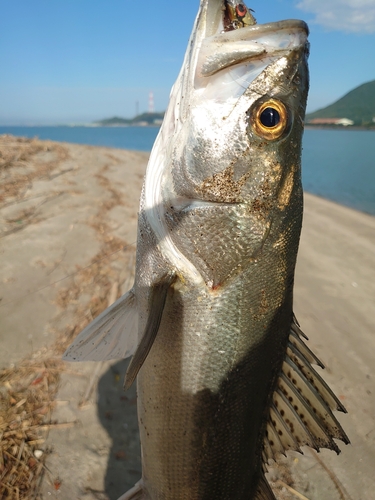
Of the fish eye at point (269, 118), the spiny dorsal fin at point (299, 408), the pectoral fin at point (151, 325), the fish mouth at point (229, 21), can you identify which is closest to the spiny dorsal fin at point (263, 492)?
the spiny dorsal fin at point (299, 408)

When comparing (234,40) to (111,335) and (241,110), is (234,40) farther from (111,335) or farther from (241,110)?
(111,335)

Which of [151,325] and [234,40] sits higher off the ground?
[234,40]

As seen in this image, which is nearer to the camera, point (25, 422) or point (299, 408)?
point (299, 408)

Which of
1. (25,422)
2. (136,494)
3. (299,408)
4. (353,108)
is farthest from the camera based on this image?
(353,108)

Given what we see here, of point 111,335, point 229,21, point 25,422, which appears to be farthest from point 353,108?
point 25,422

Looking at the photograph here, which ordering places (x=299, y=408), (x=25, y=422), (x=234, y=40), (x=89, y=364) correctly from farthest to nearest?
(x=89, y=364) < (x=25, y=422) < (x=299, y=408) < (x=234, y=40)

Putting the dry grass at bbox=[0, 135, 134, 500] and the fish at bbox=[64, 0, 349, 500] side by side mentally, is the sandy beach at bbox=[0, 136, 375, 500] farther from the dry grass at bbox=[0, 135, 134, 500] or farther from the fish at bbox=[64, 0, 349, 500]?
the fish at bbox=[64, 0, 349, 500]

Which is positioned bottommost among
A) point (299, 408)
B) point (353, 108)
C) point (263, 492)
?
point (263, 492)
